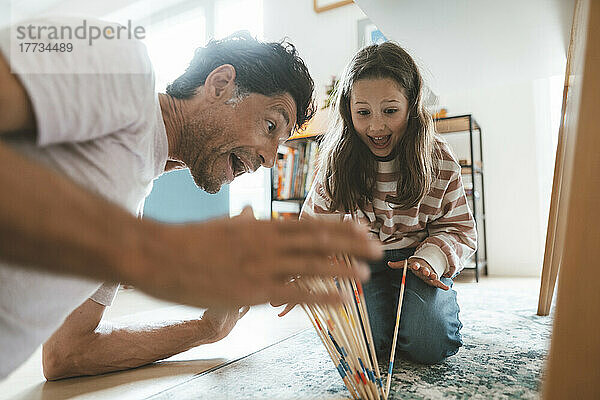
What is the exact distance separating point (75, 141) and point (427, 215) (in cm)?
81

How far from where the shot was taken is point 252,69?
879mm

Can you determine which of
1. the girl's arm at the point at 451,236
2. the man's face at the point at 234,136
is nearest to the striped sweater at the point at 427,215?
the girl's arm at the point at 451,236

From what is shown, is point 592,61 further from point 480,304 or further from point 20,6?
point 20,6

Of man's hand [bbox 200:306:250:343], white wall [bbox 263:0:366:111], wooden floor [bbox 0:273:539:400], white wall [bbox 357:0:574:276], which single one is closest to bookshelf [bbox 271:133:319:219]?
white wall [bbox 263:0:366:111]

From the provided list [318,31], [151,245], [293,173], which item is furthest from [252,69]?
[318,31]

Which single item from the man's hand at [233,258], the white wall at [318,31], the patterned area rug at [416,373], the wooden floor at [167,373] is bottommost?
the wooden floor at [167,373]

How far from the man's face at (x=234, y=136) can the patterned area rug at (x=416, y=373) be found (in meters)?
0.37

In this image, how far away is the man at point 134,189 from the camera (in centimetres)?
25

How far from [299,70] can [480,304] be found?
108 centimetres

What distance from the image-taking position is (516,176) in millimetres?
2586

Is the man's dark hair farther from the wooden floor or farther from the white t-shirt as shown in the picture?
the wooden floor

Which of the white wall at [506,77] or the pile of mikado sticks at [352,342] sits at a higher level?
the white wall at [506,77]

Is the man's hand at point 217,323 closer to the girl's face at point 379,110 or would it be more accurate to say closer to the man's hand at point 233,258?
the girl's face at point 379,110

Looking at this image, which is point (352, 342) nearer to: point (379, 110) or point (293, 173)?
point (379, 110)
